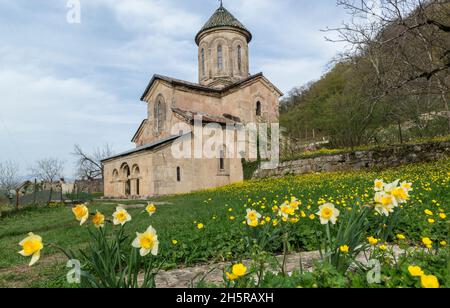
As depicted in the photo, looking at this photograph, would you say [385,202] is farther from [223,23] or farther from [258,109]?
[223,23]

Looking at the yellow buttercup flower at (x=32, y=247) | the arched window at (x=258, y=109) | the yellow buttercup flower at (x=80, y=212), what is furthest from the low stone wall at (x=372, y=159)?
the yellow buttercup flower at (x=32, y=247)

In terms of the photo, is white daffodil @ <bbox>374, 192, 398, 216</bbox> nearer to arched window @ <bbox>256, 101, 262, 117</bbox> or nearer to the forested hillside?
the forested hillside

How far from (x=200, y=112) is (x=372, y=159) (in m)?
14.1

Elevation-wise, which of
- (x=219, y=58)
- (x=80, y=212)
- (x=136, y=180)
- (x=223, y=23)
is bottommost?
(x=136, y=180)

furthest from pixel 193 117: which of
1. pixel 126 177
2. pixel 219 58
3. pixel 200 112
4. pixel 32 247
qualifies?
pixel 32 247

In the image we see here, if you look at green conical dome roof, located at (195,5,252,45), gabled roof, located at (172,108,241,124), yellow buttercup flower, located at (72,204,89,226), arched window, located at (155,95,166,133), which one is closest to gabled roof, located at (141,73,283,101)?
arched window, located at (155,95,166,133)

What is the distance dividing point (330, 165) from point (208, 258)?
1408 centimetres

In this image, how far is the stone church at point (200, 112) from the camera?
18922 mm

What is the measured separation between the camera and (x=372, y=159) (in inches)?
569

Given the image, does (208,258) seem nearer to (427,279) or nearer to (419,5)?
(427,279)

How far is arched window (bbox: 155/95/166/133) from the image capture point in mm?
23408

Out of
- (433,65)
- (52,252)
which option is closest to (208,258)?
(52,252)

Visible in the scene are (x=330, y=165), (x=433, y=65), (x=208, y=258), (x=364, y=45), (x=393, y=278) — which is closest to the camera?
(x=393, y=278)
